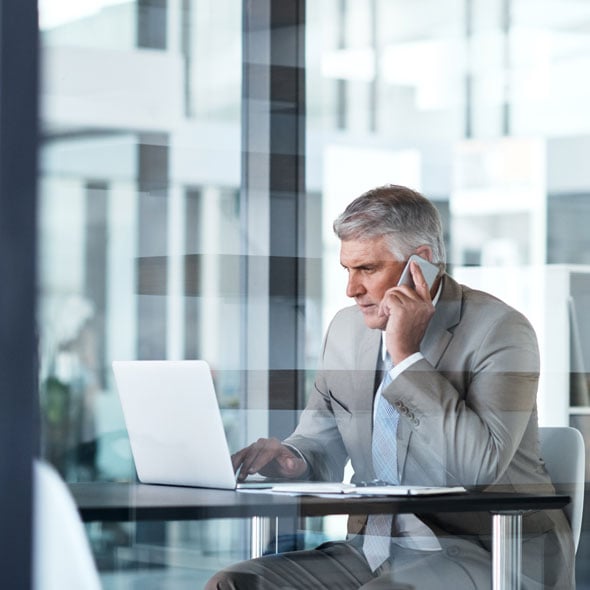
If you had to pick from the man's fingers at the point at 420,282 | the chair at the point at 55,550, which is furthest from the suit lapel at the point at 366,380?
the chair at the point at 55,550

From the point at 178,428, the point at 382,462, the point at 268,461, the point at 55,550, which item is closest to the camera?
the point at 55,550

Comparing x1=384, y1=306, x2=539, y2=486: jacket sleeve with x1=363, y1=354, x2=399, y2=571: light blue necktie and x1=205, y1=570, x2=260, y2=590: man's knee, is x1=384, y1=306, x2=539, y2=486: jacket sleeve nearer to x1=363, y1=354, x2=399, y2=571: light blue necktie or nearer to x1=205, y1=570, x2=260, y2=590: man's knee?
x1=363, y1=354, x2=399, y2=571: light blue necktie

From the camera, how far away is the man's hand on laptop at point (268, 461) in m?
2.33

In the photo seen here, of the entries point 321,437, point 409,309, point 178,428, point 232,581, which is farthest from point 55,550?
point 409,309

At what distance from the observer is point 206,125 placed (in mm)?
2258

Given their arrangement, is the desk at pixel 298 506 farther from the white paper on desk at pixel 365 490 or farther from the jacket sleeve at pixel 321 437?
the jacket sleeve at pixel 321 437

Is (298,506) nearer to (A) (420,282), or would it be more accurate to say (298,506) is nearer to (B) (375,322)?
(B) (375,322)

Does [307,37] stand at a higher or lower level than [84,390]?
higher

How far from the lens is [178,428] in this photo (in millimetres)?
2236

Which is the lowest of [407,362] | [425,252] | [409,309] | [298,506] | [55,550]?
[298,506]

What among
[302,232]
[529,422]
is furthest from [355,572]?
[302,232]

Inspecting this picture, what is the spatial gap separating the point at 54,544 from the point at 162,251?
0.62 meters

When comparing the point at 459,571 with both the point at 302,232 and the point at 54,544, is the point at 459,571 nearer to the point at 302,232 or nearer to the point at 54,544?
the point at 302,232

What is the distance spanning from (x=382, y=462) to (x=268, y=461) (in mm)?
251
